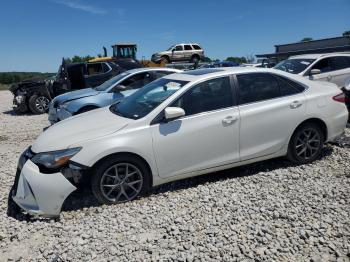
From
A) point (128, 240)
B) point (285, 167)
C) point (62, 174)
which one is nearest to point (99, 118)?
point (62, 174)

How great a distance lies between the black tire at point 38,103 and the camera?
13.6m

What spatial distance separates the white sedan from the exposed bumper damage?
11 mm

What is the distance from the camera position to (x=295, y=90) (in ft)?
17.2

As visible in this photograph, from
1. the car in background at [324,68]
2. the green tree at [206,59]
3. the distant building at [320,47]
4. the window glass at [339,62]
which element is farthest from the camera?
the green tree at [206,59]

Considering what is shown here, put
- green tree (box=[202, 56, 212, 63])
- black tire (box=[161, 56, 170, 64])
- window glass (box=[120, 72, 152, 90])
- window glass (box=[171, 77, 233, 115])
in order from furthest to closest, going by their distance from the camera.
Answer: green tree (box=[202, 56, 212, 63]) < black tire (box=[161, 56, 170, 64]) < window glass (box=[120, 72, 152, 90]) < window glass (box=[171, 77, 233, 115])

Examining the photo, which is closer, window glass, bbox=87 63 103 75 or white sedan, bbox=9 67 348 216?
white sedan, bbox=9 67 348 216

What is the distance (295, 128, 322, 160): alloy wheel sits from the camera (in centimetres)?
529

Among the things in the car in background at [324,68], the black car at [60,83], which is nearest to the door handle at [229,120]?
the car in background at [324,68]

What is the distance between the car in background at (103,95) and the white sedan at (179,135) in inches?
119

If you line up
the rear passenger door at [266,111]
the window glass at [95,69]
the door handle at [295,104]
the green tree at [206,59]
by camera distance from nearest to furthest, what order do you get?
the rear passenger door at [266,111], the door handle at [295,104], the window glass at [95,69], the green tree at [206,59]

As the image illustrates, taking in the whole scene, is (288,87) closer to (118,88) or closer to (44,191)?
(44,191)

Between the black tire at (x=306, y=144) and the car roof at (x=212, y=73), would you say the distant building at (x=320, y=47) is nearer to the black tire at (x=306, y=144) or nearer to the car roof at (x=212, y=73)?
the black tire at (x=306, y=144)

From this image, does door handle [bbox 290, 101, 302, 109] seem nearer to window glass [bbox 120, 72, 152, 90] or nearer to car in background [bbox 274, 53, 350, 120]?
window glass [bbox 120, 72, 152, 90]

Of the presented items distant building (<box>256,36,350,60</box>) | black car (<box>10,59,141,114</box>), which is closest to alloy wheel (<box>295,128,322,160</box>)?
black car (<box>10,59,141,114</box>)
